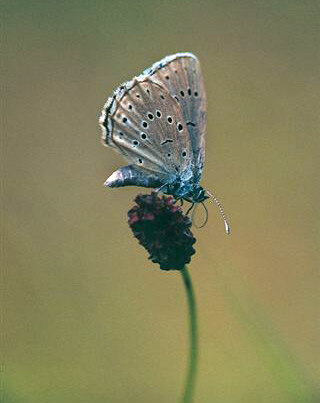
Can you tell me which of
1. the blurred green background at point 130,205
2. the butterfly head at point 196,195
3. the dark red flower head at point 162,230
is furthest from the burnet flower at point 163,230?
the butterfly head at point 196,195

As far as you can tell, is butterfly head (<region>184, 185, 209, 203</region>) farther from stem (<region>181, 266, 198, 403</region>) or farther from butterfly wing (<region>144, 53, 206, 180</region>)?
stem (<region>181, 266, 198, 403</region>)

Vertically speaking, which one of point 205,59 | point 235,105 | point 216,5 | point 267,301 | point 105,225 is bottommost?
point 267,301

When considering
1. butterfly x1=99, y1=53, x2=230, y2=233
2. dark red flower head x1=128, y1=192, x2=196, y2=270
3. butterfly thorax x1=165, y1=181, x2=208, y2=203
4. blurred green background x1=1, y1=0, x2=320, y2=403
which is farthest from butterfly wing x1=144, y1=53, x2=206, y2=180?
blurred green background x1=1, y1=0, x2=320, y2=403

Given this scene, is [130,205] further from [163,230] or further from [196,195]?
[163,230]

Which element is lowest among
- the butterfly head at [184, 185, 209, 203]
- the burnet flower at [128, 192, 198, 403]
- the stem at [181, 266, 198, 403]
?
the stem at [181, 266, 198, 403]

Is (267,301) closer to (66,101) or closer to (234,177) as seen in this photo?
(234,177)

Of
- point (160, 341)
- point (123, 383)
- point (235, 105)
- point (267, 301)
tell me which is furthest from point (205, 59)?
point (123, 383)
